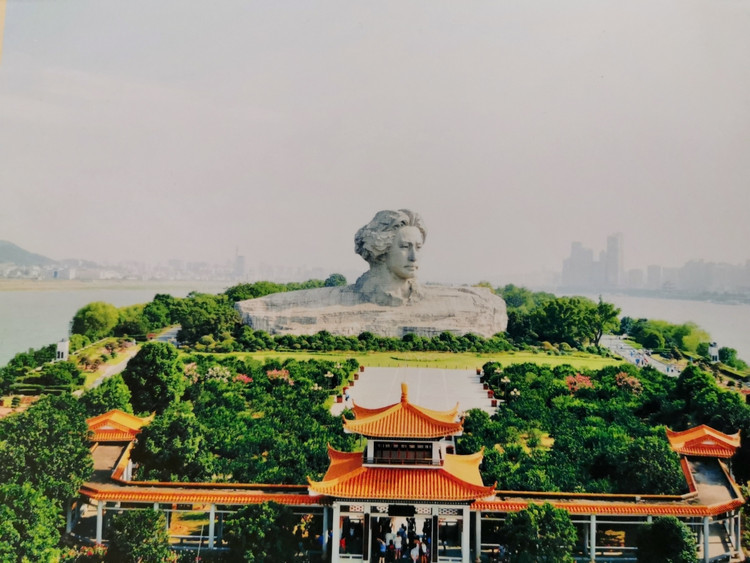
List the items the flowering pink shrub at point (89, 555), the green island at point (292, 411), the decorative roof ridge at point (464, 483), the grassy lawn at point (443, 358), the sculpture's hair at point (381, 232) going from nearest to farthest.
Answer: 1. the decorative roof ridge at point (464, 483)
2. the green island at point (292, 411)
3. the flowering pink shrub at point (89, 555)
4. the grassy lawn at point (443, 358)
5. the sculpture's hair at point (381, 232)

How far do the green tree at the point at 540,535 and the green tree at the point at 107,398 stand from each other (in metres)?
4.68

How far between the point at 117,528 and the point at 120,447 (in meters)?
1.20

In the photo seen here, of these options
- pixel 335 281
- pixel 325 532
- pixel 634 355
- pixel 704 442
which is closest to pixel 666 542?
pixel 704 442

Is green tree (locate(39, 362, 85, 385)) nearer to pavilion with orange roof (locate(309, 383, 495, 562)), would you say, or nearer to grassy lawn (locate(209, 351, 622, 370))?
grassy lawn (locate(209, 351, 622, 370))

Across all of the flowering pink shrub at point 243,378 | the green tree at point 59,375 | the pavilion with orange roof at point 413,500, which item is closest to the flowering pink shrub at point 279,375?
the flowering pink shrub at point 243,378

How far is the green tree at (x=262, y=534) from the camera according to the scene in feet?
18.4

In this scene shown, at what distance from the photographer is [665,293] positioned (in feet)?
31.8

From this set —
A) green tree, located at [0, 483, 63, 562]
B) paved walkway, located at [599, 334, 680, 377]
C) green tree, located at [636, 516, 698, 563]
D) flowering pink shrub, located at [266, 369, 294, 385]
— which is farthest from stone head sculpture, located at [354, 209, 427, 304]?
green tree, located at [0, 483, 63, 562]

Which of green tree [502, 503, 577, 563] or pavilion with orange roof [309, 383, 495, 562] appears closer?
green tree [502, 503, 577, 563]

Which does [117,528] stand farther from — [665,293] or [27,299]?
[665,293]

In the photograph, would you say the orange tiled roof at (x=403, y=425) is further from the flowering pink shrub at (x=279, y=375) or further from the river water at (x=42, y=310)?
the river water at (x=42, y=310)

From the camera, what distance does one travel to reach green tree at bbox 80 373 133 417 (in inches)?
287

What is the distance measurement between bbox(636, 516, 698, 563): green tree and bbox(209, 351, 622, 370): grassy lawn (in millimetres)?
3371

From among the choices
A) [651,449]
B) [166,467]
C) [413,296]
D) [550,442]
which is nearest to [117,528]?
[166,467]
